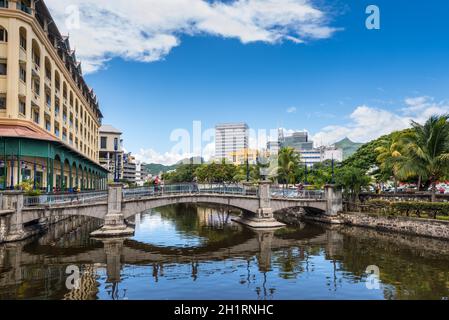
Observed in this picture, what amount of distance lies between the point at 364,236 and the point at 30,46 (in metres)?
42.8

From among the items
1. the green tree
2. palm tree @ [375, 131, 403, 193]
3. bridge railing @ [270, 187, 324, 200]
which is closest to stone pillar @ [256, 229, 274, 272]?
bridge railing @ [270, 187, 324, 200]

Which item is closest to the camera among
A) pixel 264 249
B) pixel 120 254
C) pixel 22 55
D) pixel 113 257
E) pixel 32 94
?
pixel 113 257

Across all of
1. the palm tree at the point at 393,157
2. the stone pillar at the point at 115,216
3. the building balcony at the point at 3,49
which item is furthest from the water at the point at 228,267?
the building balcony at the point at 3,49

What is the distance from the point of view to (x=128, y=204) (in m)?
36.4

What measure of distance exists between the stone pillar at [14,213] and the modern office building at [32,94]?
8.82ft

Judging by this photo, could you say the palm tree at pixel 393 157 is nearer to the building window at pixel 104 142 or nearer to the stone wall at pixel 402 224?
the stone wall at pixel 402 224

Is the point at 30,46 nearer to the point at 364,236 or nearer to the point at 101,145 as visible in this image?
the point at 364,236

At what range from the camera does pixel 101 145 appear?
125 m

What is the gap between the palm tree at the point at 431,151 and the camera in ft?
127

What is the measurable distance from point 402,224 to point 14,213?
3885 cm

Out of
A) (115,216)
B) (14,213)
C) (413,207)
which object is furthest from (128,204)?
(413,207)

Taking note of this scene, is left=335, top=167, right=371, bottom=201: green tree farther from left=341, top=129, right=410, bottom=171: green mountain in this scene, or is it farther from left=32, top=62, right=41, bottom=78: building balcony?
left=32, top=62, right=41, bottom=78: building balcony

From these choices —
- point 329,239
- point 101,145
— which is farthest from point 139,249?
point 101,145

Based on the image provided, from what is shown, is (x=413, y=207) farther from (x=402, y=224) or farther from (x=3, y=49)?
(x=3, y=49)
